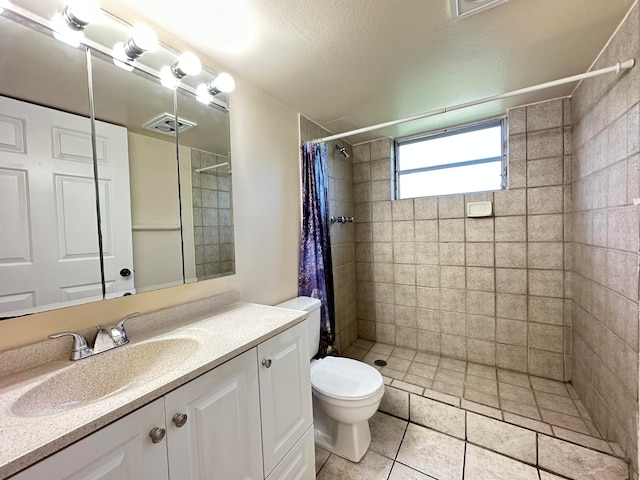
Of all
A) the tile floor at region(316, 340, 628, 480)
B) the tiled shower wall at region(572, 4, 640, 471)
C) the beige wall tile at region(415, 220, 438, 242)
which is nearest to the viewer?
the tiled shower wall at region(572, 4, 640, 471)

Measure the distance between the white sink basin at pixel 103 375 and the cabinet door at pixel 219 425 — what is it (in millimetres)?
132

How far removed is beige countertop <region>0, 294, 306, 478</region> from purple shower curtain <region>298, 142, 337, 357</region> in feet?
2.15

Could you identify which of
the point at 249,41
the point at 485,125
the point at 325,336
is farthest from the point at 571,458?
the point at 249,41

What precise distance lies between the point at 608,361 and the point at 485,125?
1853mm

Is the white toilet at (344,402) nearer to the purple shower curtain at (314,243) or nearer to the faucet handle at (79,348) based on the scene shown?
the purple shower curtain at (314,243)

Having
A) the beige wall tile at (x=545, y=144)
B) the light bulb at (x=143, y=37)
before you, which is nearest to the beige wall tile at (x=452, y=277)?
the beige wall tile at (x=545, y=144)

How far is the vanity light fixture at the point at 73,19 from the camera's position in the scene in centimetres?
91

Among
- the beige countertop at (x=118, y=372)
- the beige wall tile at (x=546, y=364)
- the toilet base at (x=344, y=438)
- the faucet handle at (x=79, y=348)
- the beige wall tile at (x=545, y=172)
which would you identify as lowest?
the toilet base at (x=344, y=438)

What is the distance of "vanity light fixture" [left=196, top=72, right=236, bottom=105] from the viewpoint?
1.36 m

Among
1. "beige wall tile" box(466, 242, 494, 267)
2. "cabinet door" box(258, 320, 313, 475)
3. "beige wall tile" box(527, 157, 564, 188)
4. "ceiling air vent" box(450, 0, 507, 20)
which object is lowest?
"cabinet door" box(258, 320, 313, 475)

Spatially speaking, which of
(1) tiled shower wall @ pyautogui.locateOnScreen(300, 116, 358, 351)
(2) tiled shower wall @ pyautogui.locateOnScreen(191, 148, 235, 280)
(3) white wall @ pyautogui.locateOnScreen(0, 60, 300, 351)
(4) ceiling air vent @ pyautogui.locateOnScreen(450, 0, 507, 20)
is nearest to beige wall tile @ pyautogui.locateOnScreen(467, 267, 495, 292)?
(1) tiled shower wall @ pyautogui.locateOnScreen(300, 116, 358, 351)

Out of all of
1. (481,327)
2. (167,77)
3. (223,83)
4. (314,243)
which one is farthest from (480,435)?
(167,77)

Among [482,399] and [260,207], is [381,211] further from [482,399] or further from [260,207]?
[482,399]

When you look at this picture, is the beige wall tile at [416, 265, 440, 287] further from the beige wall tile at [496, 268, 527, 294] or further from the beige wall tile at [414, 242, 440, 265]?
the beige wall tile at [496, 268, 527, 294]
